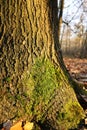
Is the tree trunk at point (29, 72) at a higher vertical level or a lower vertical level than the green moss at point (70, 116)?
higher

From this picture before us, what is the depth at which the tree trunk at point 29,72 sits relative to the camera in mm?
3262

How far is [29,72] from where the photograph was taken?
11.0 feet

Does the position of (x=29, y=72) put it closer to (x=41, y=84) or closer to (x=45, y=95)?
(x=41, y=84)

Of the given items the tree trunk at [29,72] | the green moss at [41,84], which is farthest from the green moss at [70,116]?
the green moss at [41,84]

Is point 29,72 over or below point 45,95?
over

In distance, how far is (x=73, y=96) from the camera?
11.7ft

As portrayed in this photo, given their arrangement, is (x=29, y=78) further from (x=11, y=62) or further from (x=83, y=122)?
(x=83, y=122)

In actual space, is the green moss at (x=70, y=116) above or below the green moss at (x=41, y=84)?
below

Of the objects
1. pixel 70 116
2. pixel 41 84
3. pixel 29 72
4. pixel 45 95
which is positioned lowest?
pixel 70 116

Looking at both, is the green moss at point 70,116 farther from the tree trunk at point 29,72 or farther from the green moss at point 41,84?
the green moss at point 41,84

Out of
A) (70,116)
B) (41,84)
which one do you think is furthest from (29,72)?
(70,116)

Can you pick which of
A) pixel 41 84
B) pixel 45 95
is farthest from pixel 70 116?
pixel 41 84

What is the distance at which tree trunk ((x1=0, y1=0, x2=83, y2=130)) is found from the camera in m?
3.26

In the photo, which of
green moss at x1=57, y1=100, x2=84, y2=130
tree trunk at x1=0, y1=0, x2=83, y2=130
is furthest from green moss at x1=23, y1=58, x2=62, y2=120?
green moss at x1=57, y1=100, x2=84, y2=130
